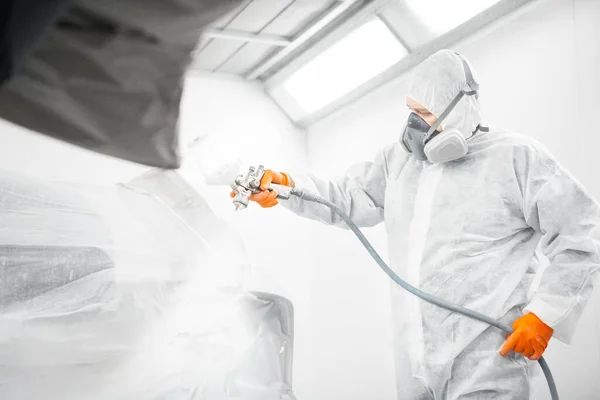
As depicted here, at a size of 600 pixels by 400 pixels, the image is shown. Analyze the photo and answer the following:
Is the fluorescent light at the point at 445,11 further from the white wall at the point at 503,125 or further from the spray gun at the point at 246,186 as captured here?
the spray gun at the point at 246,186

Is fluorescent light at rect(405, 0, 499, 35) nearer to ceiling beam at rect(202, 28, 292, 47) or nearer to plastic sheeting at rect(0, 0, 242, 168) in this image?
→ ceiling beam at rect(202, 28, 292, 47)

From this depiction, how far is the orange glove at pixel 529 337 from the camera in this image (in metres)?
1.23

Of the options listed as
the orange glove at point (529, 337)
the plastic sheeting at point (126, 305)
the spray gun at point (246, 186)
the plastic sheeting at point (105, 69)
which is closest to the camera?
the plastic sheeting at point (105, 69)

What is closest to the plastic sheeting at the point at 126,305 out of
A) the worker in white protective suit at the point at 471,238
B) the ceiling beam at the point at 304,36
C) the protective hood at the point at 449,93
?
the worker in white protective suit at the point at 471,238

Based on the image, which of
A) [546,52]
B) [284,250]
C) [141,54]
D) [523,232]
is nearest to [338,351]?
[284,250]

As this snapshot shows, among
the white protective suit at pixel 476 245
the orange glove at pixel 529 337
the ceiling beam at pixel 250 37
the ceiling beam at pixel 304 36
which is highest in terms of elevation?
the ceiling beam at pixel 250 37

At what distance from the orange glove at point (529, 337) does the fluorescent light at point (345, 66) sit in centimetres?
119

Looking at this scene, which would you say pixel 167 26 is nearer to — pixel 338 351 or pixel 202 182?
pixel 202 182

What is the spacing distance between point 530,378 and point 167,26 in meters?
1.23

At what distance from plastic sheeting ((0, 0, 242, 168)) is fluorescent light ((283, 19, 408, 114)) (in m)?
1.65

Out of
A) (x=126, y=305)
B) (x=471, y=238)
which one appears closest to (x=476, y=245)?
(x=471, y=238)

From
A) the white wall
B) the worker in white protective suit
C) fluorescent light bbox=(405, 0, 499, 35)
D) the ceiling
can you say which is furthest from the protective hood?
the ceiling

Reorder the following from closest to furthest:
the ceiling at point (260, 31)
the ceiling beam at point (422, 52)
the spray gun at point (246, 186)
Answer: the spray gun at point (246, 186) → the ceiling beam at point (422, 52) → the ceiling at point (260, 31)

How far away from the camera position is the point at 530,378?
131 centimetres
